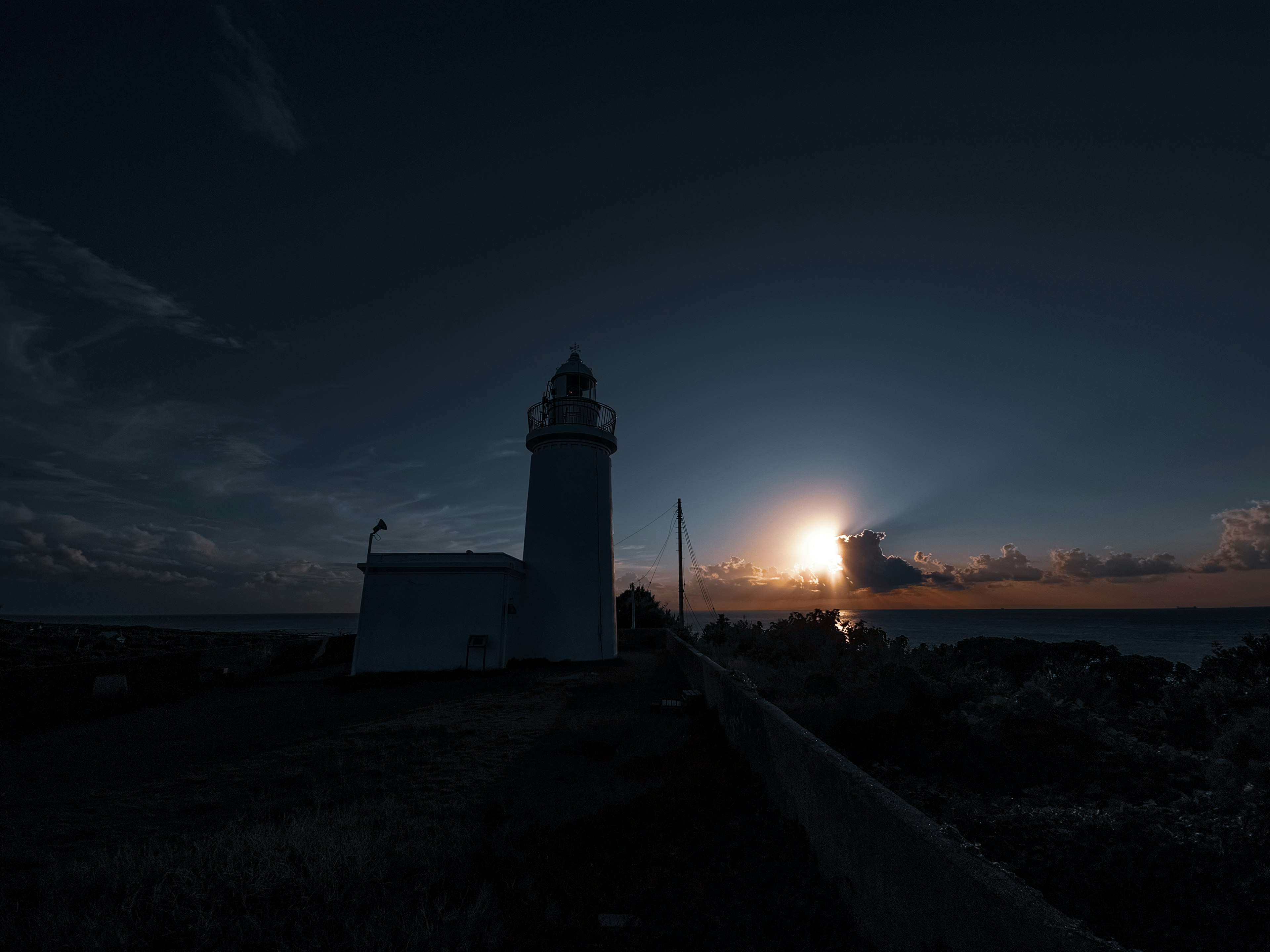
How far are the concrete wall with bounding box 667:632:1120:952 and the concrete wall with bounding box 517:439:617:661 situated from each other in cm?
1465

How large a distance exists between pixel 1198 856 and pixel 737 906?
3411 millimetres

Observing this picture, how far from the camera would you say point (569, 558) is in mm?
20297

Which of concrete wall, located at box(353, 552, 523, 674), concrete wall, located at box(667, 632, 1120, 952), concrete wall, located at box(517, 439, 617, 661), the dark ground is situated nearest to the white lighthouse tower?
concrete wall, located at box(517, 439, 617, 661)

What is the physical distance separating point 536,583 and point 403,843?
50.9 ft

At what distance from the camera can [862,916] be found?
3.63m

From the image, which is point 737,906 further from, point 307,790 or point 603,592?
point 603,592

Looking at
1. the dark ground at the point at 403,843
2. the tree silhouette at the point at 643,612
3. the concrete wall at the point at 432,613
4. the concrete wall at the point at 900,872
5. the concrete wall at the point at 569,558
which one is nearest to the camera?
the concrete wall at the point at 900,872

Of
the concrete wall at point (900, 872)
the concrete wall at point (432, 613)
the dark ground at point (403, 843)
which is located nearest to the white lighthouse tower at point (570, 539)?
the concrete wall at point (432, 613)

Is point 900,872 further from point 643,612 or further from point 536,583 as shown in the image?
point 643,612

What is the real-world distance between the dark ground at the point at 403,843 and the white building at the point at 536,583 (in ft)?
24.4

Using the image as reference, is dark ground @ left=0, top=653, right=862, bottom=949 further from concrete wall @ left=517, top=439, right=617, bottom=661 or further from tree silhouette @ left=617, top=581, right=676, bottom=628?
tree silhouette @ left=617, top=581, right=676, bottom=628

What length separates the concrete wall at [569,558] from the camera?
65.4 feet

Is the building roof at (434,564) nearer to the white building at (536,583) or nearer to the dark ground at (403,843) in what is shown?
the white building at (536,583)

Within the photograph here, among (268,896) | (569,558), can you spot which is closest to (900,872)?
(268,896)
